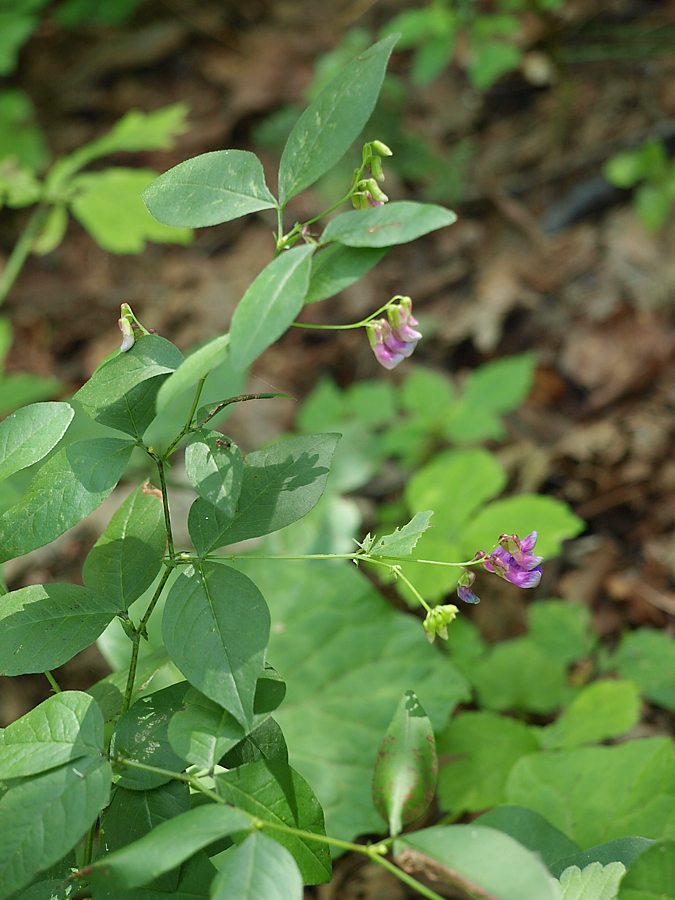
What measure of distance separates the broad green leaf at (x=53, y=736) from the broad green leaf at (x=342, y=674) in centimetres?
78

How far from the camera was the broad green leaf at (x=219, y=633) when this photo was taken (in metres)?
0.87

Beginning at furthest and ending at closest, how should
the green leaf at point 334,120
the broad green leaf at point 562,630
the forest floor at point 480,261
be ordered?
the forest floor at point 480,261 < the broad green leaf at point 562,630 < the green leaf at point 334,120

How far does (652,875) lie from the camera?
829mm

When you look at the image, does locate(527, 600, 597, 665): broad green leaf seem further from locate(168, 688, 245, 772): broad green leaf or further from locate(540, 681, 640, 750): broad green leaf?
locate(168, 688, 245, 772): broad green leaf

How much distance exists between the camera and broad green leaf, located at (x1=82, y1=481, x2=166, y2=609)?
1.02m

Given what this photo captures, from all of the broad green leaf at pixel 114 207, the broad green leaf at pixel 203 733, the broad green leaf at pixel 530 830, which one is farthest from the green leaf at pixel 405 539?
the broad green leaf at pixel 114 207

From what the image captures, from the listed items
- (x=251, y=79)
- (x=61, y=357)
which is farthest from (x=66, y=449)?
(x=251, y=79)

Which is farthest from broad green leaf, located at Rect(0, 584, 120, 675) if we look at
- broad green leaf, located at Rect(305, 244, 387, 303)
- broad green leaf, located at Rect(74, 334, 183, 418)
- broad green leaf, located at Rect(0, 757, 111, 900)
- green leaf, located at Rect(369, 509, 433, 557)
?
broad green leaf, located at Rect(305, 244, 387, 303)

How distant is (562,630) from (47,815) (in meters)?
1.40

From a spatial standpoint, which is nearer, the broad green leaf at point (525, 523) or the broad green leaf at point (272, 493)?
the broad green leaf at point (272, 493)

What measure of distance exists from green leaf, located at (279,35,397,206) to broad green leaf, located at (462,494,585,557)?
120 cm

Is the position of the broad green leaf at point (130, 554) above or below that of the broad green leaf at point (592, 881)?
above

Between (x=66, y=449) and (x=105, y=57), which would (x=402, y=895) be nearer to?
(x=66, y=449)

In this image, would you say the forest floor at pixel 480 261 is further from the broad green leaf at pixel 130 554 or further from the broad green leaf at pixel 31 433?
the broad green leaf at pixel 31 433
